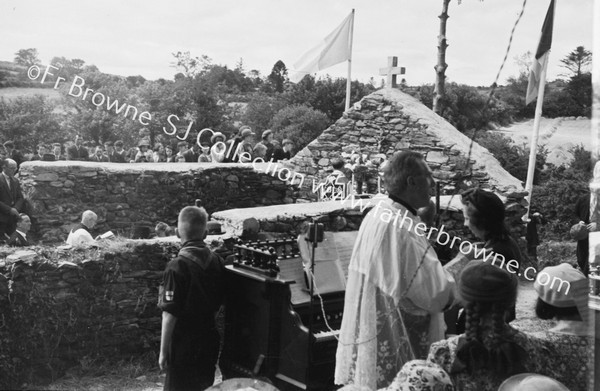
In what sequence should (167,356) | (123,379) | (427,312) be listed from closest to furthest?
1. (427,312)
2. (167,356)
3. (123,379)

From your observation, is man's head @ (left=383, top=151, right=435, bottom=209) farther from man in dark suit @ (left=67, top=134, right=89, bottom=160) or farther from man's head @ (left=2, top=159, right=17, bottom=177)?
man in dark suit @ (left=67, top=134, right=89, bottom=160)

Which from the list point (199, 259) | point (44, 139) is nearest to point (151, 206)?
point (44, 139)

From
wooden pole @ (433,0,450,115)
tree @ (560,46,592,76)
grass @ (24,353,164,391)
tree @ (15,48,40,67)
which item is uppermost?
wooden pole @ (433,0,450,115)

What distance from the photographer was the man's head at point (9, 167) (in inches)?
282

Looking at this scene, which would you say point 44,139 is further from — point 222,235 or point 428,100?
point 428,100

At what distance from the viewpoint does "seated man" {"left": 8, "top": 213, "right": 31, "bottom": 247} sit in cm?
718

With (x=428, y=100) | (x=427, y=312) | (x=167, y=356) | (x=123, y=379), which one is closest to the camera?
(x=427, y=312)

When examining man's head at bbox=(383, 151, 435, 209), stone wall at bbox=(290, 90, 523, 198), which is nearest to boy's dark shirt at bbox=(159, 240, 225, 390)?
man's head at bbox=(383, 151, 435, 209)

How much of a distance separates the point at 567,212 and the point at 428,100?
430 centimetres

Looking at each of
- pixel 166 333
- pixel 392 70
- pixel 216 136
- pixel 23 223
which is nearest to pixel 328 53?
pixel 392 70

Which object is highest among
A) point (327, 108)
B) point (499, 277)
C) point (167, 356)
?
point (327, 108)

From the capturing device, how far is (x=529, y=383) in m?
2.40

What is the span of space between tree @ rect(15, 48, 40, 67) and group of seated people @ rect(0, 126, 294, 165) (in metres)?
1.79

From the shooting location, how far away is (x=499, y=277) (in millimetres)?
2520
